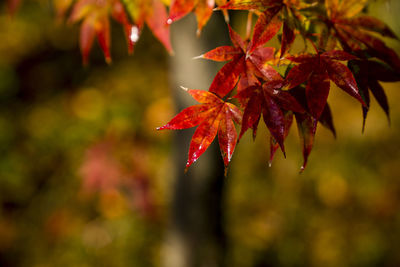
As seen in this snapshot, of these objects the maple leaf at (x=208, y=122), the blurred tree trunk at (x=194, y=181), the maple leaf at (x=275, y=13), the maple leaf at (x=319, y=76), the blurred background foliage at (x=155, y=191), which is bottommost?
the blurred background foliage at (x=155, y=191)

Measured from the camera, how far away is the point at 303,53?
560mm

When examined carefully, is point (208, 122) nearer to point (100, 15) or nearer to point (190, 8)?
point (190, 8)

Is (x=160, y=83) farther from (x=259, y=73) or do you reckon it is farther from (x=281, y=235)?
(x=259, y=73)

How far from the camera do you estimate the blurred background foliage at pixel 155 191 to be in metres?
2.20

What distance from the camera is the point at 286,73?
0.56 m

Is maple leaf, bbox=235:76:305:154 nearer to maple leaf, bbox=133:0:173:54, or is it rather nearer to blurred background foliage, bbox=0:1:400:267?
maple leaf, bbox=133:0:173:54

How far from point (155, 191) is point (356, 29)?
1.87m

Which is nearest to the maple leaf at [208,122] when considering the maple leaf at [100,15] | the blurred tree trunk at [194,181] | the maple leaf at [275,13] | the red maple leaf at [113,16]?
the maple leaf at [275,13]

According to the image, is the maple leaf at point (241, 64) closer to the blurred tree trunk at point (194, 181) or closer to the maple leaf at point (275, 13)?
the maple leaf at point (275, 13)

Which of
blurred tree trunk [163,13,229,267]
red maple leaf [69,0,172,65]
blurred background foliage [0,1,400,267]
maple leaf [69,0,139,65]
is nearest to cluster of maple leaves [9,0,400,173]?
red maple leaf [69,0,172,65]

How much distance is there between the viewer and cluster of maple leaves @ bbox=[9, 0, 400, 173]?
525 mm

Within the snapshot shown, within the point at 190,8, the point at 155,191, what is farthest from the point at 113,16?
the point at 155,191

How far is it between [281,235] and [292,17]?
6.40 feet

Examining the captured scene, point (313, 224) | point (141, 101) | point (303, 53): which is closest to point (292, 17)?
point (303, 53)
